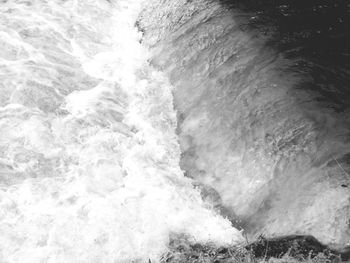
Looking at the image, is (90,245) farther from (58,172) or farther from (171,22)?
(171,22)

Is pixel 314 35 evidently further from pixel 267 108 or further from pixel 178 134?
pixel 178 134

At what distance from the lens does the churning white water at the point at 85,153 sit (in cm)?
586

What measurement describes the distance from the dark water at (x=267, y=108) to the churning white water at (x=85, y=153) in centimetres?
46

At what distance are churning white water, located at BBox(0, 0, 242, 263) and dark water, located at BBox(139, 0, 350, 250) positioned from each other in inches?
18.3

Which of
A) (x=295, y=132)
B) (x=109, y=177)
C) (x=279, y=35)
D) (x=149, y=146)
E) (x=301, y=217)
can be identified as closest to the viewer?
(x=301, y=217)

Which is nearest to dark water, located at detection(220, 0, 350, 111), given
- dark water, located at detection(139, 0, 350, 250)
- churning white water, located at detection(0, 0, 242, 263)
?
dark water, located at detection(139, 0, 350, 250)

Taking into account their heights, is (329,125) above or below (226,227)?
above

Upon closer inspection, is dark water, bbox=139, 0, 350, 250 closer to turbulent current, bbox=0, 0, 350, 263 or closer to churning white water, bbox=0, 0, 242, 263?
turbulent current, bbox=0, 0, 350, 263

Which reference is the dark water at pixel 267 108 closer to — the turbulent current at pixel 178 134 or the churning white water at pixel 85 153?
the turbulent current at pixel 178 134

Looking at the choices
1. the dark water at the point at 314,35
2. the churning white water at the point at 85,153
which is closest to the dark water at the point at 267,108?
the dark water at the point at 314,35

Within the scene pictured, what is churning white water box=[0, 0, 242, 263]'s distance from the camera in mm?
5863

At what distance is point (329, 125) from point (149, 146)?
2.98 metres

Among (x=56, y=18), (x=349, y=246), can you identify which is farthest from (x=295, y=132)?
(x=56, y=18)

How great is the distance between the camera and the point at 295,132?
6.42 m
